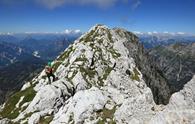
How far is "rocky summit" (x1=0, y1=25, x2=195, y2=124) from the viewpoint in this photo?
3272 cm

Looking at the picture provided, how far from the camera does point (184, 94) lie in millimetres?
32781

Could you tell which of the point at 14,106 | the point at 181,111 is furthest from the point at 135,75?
the point at 181,111

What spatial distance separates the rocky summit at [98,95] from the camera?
32.7 meters

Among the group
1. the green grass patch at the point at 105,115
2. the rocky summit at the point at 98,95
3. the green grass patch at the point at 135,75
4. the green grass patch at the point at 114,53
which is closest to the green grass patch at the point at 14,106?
the rocky summit at the point at 98,95

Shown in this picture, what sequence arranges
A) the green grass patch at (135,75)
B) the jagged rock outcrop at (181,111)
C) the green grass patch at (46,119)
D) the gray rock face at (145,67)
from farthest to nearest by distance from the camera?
the gray rock face at (145,67) < the green grass patch at (135,75) < the green grass patch at (46,119) < the jagged rock outcrop at (181,111)

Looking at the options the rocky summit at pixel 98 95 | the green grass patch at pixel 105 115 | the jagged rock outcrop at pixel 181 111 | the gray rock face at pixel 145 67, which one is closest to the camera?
the jagged rock outcrop at pixel 181 111

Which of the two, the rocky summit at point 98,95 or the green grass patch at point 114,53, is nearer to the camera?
the rocky summit at point 98,95

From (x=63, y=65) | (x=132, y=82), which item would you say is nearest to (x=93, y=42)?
(x=63, y=65)

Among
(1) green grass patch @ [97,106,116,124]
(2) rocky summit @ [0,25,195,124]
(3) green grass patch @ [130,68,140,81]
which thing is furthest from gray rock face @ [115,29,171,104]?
(1) green grass patch @ [97,106,116,124]

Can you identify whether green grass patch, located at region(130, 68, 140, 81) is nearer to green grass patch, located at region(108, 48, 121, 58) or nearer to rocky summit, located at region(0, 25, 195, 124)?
rocky summit, located at region(0, 25, 195, 124)

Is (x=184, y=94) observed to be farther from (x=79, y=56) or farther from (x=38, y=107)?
(x=79, y=56)

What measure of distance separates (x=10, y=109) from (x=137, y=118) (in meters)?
33.8

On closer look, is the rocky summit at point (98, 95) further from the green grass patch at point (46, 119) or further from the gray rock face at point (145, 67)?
the gray rock face at point (145, 67)

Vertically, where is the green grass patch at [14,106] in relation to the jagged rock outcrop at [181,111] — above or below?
below
